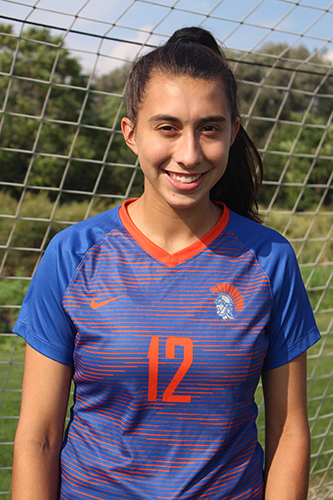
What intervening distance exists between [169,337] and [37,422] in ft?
1.23

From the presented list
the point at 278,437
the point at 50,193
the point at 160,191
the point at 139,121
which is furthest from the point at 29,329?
the point at 50,193

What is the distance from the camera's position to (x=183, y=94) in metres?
0.98

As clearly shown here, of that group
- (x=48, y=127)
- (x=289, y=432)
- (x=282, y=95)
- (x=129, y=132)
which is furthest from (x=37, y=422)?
(x=282, y=95)

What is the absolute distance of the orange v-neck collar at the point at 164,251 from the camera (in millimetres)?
1077

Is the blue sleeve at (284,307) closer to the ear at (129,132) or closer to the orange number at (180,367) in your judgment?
the orange number at (180,367)

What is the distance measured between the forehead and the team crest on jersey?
39 centimetres

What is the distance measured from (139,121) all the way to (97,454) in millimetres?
763

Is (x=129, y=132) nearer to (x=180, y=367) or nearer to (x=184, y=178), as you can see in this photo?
(x=184, y=178)

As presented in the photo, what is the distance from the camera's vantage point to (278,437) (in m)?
1.13

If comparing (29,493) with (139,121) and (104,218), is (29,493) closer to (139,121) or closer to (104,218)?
(104,218)

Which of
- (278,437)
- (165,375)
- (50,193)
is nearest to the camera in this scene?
(165,375)

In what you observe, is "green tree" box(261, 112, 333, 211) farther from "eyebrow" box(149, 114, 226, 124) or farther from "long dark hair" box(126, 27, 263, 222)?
"eyebrow" box(149, 114, 226, 124)

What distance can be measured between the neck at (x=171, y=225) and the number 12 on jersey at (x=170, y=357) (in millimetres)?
226

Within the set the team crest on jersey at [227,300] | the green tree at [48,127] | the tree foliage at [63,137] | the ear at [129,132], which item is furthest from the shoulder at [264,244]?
the green tree at [48,127]
